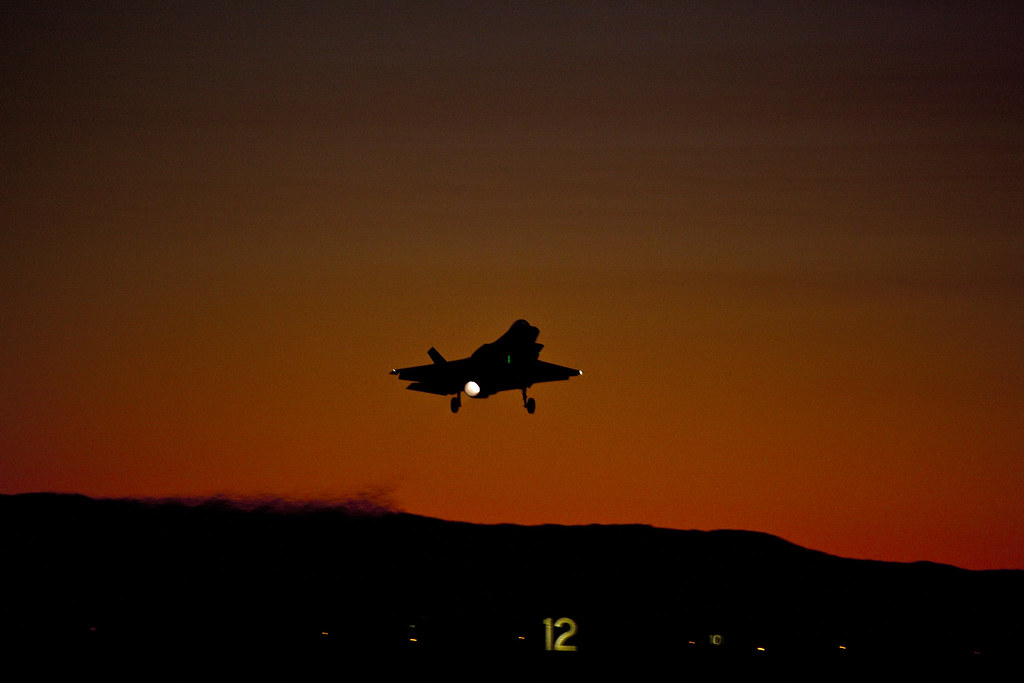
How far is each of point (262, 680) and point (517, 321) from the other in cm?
13168

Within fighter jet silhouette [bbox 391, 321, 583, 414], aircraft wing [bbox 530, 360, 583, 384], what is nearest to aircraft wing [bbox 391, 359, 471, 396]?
fighter jet silhouette [bbox 391, 321, 583, 414]

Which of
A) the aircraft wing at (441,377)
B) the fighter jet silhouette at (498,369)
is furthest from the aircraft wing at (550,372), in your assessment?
the aircraft wing at (441,377)

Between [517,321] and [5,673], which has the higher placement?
[517,321]

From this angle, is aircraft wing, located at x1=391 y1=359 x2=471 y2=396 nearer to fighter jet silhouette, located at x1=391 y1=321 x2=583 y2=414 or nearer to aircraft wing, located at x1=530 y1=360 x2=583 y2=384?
fighter jet silhouette, located at x1=391 y1=321 x2=583 y2=414

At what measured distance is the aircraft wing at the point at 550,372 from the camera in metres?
88.7

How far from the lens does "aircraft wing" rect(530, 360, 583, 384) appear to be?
88688 millimetres

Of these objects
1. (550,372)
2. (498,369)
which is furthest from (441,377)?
(550,372)

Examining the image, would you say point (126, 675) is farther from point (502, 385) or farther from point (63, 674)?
point (502, 385)

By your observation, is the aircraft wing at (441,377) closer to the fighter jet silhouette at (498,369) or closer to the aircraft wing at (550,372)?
the fighter jet silhouette at (498,369)

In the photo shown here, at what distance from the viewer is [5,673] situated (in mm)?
193125

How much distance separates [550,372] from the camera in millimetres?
90062

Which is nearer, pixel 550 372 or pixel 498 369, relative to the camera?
pixel 498 369

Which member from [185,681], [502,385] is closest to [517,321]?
[502,385]

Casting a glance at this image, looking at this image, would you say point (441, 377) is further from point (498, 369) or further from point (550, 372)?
point (550, 372)
